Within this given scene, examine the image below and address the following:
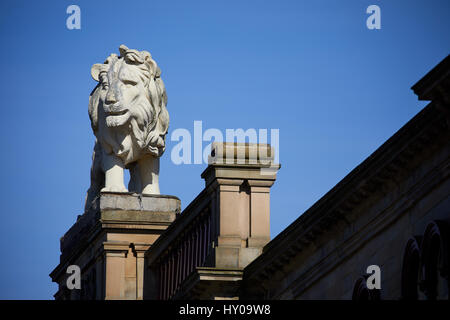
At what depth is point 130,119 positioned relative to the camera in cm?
3484

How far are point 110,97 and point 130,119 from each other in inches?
26.0

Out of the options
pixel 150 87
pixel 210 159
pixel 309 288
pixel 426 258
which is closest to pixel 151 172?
pixel 150 87

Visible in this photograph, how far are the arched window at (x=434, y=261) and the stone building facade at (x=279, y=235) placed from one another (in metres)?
0.02

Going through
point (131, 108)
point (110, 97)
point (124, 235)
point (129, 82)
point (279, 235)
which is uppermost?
point (129, 82)

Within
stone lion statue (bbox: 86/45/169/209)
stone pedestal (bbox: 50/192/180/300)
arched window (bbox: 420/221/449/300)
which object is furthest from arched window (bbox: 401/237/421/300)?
stone lion statue (bbox: 86/45/169/209)

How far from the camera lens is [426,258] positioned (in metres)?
22.9

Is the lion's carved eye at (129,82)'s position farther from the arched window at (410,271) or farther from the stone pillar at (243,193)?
the arched window at (410,271)

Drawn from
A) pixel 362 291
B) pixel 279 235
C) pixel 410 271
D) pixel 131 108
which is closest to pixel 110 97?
pixel 131 108

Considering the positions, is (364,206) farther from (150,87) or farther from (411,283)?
(150,87)

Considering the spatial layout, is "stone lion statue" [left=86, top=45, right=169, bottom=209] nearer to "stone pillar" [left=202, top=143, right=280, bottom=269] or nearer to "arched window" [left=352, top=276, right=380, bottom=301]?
"stone pillar" [left=202, top=143, right=280, bottom=269]

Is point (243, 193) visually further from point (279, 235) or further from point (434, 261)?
point (434, 261)

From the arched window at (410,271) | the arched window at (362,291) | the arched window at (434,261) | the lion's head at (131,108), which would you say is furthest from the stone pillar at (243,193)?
the arched window at (434,261)

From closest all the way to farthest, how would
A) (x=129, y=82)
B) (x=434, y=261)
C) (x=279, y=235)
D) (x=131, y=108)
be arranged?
(x=434, y=261)
(x=279, y=235)
(x=131, y=108)
(x=129, y=82)

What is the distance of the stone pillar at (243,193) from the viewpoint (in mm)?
30125
